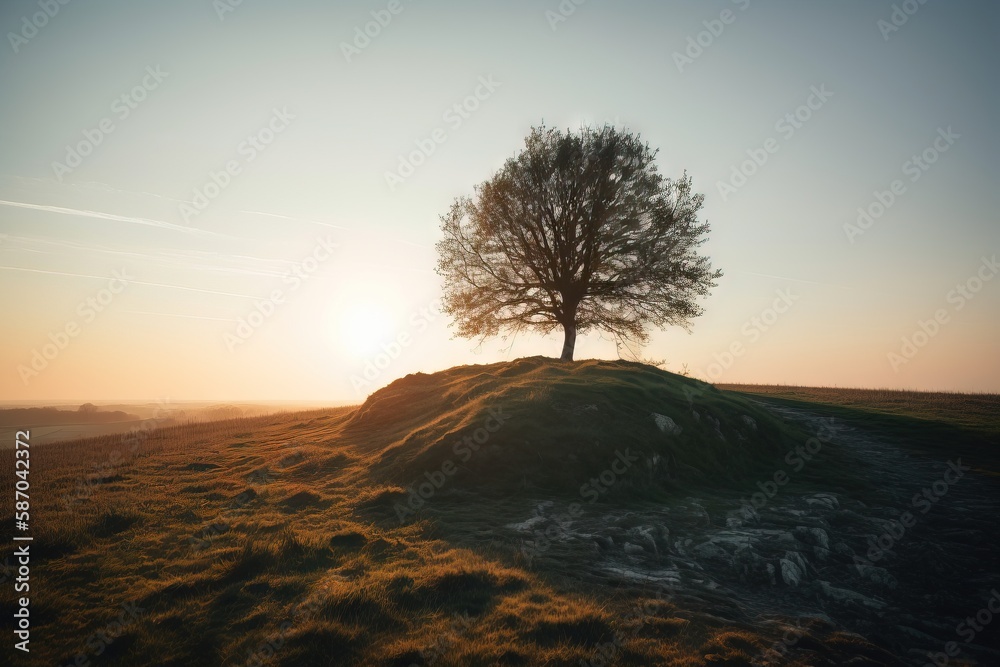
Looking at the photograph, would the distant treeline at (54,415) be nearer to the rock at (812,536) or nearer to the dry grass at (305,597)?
the dry grass at (305,597)

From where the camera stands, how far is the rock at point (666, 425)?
1914 cm

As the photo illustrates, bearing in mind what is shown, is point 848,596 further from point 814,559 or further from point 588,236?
point 588,236

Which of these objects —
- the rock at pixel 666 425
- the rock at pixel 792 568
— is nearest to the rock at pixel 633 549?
the rock at pixel 792 568

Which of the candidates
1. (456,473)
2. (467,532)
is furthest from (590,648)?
(456,473)

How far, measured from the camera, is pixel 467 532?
12.4m

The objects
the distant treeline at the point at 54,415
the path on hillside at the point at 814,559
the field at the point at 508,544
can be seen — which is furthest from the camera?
the distant treeline at the point at 54,415

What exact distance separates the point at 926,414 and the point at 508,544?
32.9 meters

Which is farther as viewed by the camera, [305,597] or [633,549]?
[633,549]

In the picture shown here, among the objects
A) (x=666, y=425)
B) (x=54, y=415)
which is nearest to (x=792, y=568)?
(x=666, y=425)

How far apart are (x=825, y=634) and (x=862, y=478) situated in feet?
45.4

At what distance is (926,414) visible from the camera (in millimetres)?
30219

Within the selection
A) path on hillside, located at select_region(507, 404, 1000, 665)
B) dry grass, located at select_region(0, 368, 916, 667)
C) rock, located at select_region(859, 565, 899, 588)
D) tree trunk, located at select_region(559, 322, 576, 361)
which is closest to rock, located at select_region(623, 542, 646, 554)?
path on hillside, located at select_region(507, 404, 1000, 665)

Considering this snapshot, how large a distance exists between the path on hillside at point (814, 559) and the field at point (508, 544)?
75mm

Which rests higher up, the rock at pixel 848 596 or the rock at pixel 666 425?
the rock at pixel 666 425
